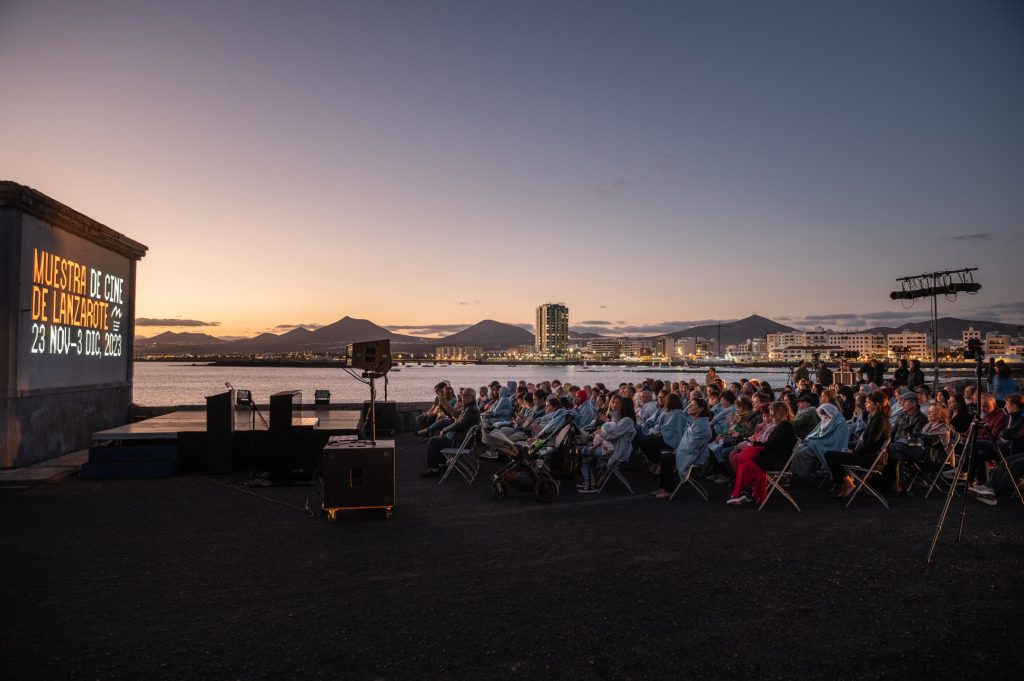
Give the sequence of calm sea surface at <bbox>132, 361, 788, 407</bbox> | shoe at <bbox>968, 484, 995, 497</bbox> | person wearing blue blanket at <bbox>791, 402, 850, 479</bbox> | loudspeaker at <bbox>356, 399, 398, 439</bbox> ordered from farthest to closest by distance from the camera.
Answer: calm sea surface at <bbox>132, 361, 788, 407</bbox>
loudspeaker at <bbox>356, 399, 398, 439</bbox>
person wearing blue blanket at <bbox>791, 402, 850, 479</bbox>
shoe at <bbox>968, 484, 995, 497</bbox>

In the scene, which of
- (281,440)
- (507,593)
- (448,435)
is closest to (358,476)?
(281,440)

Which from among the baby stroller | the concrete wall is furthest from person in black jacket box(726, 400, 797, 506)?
the concrete wall

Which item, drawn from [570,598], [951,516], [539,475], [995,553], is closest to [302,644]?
[570,598]

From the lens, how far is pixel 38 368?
9.05 meters

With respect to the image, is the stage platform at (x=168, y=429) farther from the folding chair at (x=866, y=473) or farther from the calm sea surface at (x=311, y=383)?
the calm sea surface at (x=311, y=383)

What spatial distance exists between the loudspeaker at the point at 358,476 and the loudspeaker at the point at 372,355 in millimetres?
856

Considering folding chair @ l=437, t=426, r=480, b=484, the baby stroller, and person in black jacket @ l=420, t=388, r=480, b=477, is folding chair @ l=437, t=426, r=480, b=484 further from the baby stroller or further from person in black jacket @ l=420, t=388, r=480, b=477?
the baby stroller

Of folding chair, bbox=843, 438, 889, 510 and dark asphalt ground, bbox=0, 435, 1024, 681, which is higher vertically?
folding chair, bbox=843, 438, 889, 510

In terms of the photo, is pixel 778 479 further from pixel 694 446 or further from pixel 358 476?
pixel 358 476

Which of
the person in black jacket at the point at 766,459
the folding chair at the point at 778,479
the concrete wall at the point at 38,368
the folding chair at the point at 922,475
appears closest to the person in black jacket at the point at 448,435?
the person in black jacket at the point at 766,459

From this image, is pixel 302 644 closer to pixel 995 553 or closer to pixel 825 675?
pixel 825 675

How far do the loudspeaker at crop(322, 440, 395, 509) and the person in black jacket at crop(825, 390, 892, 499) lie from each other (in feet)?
17.4

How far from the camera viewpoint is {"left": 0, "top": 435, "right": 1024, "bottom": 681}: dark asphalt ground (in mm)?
3248

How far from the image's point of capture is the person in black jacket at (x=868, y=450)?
733 centimetres
